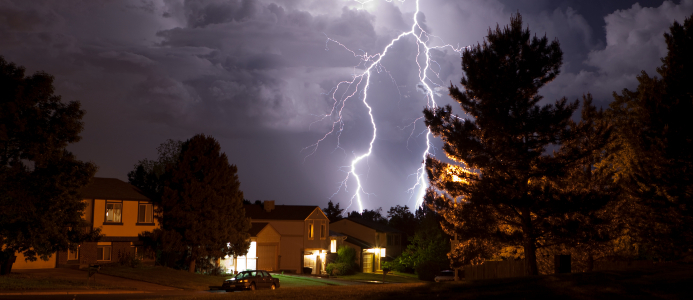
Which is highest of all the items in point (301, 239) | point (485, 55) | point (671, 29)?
point (671, 29)

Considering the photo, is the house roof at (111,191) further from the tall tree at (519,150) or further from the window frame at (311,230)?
the tall tree at (519,150)

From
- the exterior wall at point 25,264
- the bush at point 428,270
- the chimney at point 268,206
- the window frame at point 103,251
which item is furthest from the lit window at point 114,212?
the bush at point 428,270

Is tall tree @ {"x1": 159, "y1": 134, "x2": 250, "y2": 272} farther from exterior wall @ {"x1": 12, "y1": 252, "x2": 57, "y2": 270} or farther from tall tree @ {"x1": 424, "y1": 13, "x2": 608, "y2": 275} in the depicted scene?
tall tree @ {"x1": 424, "y1": 13, "x2": 608, "y2": 275}

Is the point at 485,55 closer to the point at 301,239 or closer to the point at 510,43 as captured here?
the point at 510,43

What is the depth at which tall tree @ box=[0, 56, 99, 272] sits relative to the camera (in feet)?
74.0

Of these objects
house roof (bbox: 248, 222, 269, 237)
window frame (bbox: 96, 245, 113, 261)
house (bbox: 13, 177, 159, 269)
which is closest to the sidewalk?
house (bbox: 13, 177, 159, 269)

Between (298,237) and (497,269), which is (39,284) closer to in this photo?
(497,269)

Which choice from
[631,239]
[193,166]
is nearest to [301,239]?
[193,166]

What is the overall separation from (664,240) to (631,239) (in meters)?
1.73

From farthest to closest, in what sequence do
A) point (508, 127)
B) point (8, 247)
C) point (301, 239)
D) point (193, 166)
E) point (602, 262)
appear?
point (301, 239) → point (193, 166) → point (602, 262) → point (8, 247) → point (508, 127)

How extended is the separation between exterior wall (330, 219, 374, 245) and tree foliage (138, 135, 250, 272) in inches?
1052

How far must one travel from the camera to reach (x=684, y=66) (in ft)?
86.7

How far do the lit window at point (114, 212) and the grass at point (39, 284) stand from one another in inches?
411

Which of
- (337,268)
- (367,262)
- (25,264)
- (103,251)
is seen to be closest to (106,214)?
(103,251)
